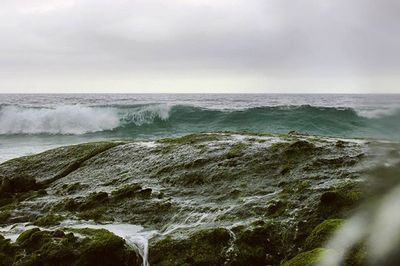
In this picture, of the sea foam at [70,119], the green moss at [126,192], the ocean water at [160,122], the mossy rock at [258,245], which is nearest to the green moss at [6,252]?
the green moss at [126,192]

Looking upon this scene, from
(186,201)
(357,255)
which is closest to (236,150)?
(186,201)

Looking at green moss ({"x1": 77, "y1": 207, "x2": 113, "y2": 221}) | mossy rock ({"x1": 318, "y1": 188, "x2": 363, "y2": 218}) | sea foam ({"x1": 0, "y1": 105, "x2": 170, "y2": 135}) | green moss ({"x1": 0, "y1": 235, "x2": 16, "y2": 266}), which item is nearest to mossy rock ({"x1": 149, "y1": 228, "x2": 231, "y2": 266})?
mossy rock ({"x1": 318, "y1": 188, "x2": 363, "y2": 218})

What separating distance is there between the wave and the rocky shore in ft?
64.1

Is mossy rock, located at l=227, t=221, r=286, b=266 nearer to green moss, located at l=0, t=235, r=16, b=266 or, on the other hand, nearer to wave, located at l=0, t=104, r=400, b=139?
green moss, located at l=0, t=235, r=16, b=266

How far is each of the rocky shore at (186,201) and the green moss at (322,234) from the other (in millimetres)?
14

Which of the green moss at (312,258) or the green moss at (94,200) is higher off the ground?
the green moss at (312,258)

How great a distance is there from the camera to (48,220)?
6434mm

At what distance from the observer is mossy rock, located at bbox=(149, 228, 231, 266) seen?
508cm

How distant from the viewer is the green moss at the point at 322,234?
463 centimetres

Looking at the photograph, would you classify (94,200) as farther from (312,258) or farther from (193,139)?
(312,258)

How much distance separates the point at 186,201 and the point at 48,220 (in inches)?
75.4

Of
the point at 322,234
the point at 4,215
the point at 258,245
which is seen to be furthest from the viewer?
the point at 4,215

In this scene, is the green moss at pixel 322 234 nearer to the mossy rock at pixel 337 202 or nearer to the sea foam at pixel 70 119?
the mossy rock at pixel 337 202

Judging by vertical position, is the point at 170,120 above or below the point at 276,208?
below
